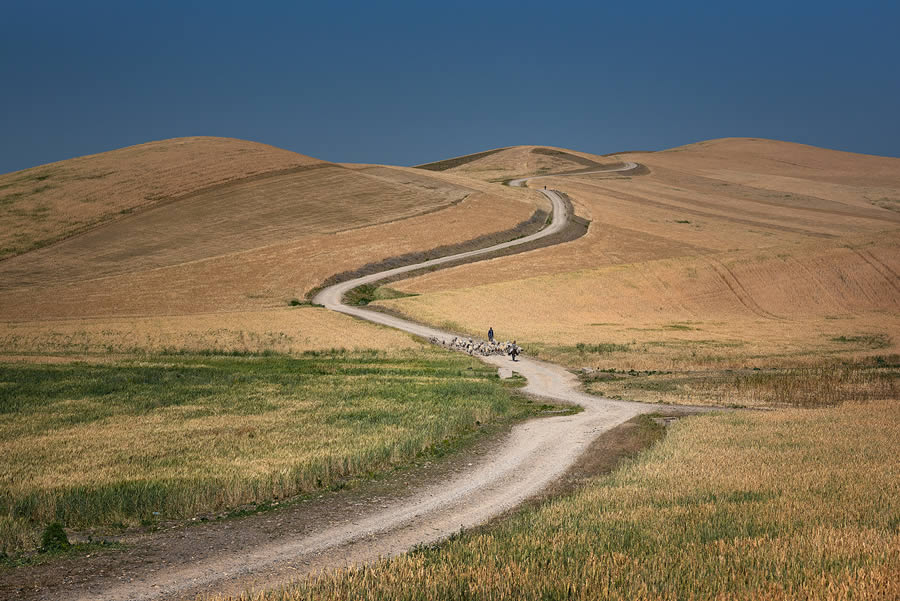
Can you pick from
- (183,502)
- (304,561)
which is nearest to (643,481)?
(304,561)

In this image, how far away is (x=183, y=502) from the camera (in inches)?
539

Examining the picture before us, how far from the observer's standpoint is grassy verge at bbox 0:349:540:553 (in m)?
13.6

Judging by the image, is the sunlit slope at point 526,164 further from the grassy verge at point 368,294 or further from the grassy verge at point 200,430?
the grassy verge at point 200,430

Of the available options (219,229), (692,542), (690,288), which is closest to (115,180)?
(219,229)

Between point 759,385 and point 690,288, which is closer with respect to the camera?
point 759,385

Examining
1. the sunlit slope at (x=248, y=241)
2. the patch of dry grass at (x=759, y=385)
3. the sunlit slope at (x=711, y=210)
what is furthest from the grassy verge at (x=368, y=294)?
the patch of dry grass at (x=759, y=385)

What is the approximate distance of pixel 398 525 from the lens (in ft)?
41.9

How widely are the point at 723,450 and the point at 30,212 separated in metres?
101

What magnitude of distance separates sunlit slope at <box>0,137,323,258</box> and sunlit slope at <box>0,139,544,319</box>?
2.73 metres

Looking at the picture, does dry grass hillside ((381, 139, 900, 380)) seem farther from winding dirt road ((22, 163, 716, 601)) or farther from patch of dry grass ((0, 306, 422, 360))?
winding dirt road ((22, 163, 716, 601))

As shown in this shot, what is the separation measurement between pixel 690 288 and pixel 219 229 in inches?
2287

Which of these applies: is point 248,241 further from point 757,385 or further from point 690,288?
point 757,385

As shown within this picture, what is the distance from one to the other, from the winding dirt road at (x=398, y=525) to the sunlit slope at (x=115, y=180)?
78598mm

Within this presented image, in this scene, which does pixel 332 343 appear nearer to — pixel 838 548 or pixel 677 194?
pixel 838 548
